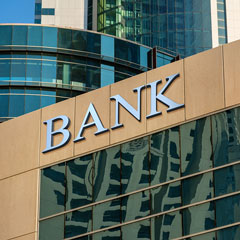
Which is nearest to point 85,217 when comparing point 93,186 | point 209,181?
point 93,186

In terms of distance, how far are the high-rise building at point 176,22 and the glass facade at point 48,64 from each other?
51585 mm

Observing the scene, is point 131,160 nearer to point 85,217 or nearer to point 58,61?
point 85,217

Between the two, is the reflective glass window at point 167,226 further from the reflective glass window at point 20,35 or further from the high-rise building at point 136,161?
the reflective glass window at point 20,35

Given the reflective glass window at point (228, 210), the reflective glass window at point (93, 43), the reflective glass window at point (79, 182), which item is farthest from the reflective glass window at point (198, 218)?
A: the reflective glass window at point (93, 43)

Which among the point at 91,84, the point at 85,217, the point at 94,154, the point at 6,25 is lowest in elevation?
the point at 85,217

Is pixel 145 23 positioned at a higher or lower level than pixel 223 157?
higher

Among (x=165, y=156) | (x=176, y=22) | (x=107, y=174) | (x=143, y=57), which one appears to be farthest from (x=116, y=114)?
(x=176, y=22)

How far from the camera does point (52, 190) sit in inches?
1539

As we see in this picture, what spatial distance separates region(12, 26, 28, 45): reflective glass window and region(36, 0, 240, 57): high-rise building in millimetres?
51709

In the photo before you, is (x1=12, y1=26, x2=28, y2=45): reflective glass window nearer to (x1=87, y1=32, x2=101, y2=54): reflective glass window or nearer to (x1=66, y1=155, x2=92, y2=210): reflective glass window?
(x1=87, y1=32, x2=101, y2=54): reflective glass window

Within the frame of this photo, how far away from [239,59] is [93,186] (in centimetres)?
867

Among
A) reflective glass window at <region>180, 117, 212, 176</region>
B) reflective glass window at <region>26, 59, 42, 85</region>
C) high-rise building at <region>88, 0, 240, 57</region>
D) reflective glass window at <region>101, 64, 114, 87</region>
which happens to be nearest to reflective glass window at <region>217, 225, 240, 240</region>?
reflective glass window at <region>180, 117, 212, 176</region>

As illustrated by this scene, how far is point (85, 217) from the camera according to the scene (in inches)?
1463

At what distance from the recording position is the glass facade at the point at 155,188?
32719 mm
